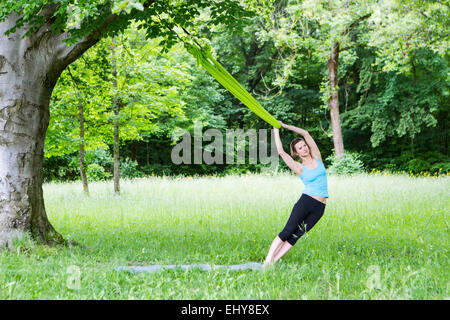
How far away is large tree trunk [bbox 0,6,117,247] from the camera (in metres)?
5.34

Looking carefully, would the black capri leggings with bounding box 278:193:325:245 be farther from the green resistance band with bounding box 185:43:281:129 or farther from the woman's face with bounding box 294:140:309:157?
the green resistance band with bounding box 185:43:281:129

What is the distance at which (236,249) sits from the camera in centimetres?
577

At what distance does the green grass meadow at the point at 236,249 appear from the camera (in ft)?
12.6

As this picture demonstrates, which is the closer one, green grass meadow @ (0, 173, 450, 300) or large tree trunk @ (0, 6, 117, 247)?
green grass meadow @ (0, 173, 450, 300)

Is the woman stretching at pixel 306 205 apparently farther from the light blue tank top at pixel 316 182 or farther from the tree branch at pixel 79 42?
the tree branch at pixel 79 42

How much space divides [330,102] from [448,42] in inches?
312

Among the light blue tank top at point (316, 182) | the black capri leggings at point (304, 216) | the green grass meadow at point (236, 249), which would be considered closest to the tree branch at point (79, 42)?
the green grass meadow at point (236, 249)

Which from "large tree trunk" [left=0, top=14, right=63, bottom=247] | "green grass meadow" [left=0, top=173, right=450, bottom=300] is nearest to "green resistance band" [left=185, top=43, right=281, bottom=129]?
"green grass meadow" [left=0, top=173, right=450, bottom=300]

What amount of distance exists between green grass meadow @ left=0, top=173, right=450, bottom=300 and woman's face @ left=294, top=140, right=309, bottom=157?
140cm

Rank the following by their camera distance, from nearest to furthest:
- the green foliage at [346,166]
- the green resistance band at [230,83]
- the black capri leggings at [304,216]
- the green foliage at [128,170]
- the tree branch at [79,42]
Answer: the black capri leggings at [304,216] < the tree branch at [79,42] < the green resistance band at [230,83] < the green foliage at [346,166] < the green foliage at [128,170]

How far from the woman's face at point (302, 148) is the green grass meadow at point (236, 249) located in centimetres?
140
